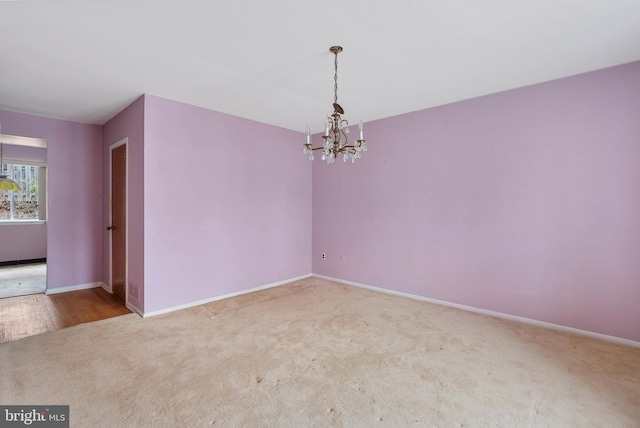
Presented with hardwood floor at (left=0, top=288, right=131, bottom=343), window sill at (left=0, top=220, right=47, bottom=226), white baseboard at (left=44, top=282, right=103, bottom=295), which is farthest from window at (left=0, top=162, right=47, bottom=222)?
hardwood floor at (left=0, top=288, right=131, bottom=343)

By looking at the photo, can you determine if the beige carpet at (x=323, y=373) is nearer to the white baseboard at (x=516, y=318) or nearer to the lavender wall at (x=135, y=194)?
the white baseboard at (x=516, y=318)

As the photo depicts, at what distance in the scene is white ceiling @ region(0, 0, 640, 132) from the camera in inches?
77.6

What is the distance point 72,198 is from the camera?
452 centimetres

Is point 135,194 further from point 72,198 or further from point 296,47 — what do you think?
point 296,47

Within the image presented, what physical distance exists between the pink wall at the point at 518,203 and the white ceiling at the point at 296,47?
14.8 inches

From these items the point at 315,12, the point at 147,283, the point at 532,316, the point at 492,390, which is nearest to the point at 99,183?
the point at 147,283

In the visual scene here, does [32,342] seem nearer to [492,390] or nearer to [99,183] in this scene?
[99,183]

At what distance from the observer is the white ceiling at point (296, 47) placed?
1.97 m

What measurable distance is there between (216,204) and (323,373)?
2.68 meters

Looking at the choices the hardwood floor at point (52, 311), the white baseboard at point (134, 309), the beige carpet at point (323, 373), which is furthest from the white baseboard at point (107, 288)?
the beige carpet at point (323, 373)

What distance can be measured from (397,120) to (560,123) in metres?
1.88

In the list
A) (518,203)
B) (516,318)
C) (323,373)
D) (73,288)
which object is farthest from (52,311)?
(518,203)

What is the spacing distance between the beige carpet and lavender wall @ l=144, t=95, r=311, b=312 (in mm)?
700

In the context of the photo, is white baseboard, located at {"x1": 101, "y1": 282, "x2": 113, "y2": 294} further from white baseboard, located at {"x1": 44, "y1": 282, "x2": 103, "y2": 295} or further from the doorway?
the doorway
